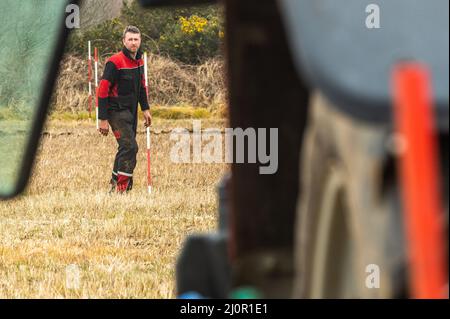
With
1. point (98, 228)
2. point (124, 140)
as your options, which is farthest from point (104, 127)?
point (98, 228)

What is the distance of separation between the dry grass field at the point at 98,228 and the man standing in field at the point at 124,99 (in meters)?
0.19

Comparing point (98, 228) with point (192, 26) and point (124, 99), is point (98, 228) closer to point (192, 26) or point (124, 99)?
point (124, 99)

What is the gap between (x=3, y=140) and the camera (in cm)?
216

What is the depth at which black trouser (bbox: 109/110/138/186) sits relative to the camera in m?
7.64

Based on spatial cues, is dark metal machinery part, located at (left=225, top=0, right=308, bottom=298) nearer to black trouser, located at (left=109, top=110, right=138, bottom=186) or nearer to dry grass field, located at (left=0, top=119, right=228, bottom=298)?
dry grass field, located at (left=0, top=119, right=228, bottom=298)

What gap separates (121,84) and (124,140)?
0.52 m

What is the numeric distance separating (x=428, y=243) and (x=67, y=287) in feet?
10.6

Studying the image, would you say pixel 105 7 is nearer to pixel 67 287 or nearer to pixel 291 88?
pixel 67 287

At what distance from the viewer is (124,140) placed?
7.84 metres

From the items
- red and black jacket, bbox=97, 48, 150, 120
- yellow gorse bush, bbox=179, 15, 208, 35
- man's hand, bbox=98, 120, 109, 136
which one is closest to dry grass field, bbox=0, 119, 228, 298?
man's hand, bbox=98, 120, 109, 136

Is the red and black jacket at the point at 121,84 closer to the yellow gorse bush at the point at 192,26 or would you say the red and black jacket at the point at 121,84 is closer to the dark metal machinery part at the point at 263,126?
the dark metal machinery part at the point at 263,126

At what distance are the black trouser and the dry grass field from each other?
18 cm

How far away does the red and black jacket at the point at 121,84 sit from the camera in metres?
7.39

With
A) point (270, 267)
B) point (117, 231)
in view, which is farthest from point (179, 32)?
point (270, 267)
